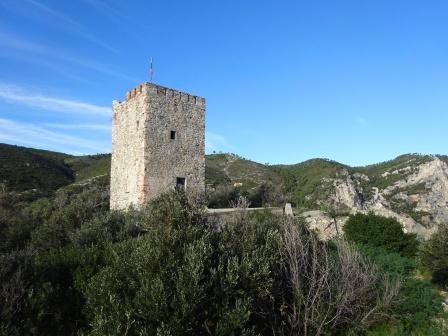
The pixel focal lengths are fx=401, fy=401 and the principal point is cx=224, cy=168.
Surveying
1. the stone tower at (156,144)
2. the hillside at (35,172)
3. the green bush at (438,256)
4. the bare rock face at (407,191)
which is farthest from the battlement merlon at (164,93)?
the hillside at (35,172)

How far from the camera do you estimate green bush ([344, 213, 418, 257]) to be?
58.5 feet

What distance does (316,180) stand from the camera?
5319 cm

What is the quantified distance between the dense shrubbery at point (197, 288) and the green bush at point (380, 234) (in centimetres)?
519

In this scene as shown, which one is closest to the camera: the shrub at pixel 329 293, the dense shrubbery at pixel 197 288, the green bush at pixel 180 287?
the green bush at pixel 180 287

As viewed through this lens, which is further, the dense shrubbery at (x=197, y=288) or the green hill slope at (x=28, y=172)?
the green hill slope at (x=28, y=172)

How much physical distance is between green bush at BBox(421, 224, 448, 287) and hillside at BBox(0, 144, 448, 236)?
48.3 ft

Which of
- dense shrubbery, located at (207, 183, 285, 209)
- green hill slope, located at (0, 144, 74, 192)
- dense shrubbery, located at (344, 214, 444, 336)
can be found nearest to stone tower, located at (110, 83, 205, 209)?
dense shrubbery, located at (207, 183, 285, 209)

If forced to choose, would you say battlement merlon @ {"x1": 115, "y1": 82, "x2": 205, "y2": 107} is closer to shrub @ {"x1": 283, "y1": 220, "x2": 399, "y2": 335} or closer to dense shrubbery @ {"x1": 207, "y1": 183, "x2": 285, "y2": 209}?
dense shrubbery @ {"x1": 207, "y1": 183, "x2": 285, "y2": 209}

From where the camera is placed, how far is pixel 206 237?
26.0 feet

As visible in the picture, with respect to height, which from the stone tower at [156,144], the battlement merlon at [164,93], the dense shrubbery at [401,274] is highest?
the battlement merlon at [164,93]

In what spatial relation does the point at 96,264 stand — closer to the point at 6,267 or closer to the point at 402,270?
the point at 6,267

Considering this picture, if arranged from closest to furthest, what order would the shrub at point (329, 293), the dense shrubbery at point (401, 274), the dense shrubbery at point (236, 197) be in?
the shrub at point (329, 293)
the dense shrubbery at point (401, 274)
the dense shrubbery at point (236, 197)

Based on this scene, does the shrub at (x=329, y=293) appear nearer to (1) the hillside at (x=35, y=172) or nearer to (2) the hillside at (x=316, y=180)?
(2) the hillside at (x=316, y=180)

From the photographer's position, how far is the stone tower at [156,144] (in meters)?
15.5
